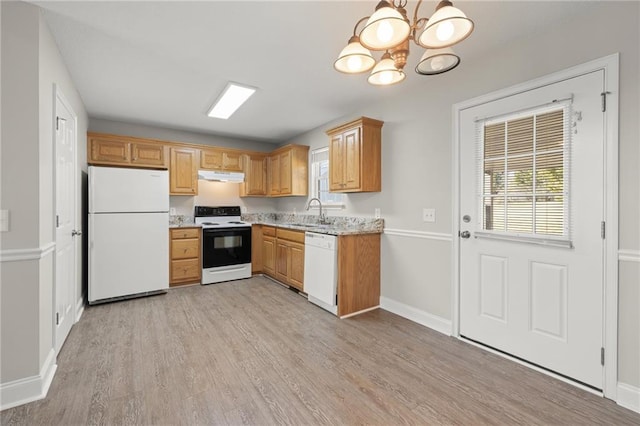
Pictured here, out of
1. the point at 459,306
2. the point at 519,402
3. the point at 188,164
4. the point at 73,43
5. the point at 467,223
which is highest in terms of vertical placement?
the point at 73,43

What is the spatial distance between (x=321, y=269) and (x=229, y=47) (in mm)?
2396

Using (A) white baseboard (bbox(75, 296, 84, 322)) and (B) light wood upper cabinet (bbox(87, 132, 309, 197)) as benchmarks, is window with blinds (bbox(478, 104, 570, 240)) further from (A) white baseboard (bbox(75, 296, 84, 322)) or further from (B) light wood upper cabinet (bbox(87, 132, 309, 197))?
(A) white baseboard (bbox(75, 296, 84, 322))

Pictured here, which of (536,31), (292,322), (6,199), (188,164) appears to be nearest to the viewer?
(6,199)

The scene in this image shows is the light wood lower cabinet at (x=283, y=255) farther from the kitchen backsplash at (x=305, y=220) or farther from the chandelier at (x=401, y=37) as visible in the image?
the chandelier at (x=401, y=37)

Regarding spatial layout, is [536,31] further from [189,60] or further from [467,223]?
[189,60]

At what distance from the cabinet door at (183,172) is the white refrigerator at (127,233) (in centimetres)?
59

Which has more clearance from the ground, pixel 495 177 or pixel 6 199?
pixel 495 177

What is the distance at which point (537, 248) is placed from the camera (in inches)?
86.5

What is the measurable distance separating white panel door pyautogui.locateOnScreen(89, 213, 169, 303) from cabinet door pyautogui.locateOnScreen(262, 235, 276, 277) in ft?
4.87

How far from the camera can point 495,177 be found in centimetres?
244

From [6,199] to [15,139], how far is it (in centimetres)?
37

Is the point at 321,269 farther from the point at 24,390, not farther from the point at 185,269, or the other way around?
the point at 24,390

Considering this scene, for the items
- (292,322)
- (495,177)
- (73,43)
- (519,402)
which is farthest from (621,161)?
(73,43)

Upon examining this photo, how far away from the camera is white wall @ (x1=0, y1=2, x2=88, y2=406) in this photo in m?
1.76
